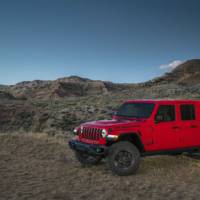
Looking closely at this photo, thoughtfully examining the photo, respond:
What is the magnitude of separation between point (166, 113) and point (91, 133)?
7.06 ft

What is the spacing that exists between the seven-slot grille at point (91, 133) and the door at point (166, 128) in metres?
1.54

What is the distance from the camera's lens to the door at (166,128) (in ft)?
29.6

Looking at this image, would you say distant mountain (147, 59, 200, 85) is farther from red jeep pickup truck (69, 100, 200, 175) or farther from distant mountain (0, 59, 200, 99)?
red jeep pickup truck (69, 100, 200, 175)

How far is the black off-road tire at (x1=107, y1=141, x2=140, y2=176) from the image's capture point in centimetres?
834

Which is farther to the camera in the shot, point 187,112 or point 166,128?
point 187,112

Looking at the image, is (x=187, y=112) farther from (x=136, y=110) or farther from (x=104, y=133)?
(x=104, y=133)

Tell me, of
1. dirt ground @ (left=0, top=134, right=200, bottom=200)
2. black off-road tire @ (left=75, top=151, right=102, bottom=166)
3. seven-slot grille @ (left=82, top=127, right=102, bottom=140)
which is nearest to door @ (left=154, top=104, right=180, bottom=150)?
dirt ground @ (left=0, top=134, right=200, bottom=200)

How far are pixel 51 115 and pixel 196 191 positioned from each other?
1741cm

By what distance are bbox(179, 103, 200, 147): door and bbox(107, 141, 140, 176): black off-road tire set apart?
5.67 ft

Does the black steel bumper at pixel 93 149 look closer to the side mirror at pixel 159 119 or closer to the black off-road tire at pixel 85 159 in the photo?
the black off-road tire at pixel 85 159

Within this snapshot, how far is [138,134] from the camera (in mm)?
8656

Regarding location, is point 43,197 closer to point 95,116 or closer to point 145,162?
point 145,162

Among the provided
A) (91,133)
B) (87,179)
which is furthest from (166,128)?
(87,179)

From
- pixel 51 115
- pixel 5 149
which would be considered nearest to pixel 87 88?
pixel 51 115
